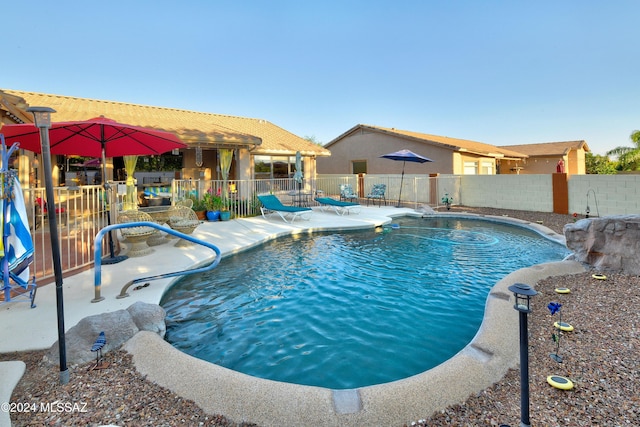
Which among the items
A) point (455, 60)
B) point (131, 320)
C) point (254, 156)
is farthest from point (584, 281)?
point (455, 60)

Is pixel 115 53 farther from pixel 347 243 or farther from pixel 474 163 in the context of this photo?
pixel 474 163

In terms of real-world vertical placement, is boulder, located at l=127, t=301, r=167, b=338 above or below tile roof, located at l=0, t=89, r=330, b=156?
below

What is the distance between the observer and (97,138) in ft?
22.5

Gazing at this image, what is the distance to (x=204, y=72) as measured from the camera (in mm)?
18844

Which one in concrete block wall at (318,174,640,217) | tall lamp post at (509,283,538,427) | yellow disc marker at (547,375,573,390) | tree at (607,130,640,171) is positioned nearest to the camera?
tall lamp post at (509,283,538,427)

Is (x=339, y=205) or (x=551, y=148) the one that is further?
(x=551, y=148)

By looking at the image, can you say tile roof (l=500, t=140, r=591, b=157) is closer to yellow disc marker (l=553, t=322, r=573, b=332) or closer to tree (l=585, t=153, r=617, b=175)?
tree (l=585, t=153, r=617, b=175)

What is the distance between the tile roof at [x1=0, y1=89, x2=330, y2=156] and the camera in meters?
13.2

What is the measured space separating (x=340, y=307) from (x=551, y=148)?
32.1 metres

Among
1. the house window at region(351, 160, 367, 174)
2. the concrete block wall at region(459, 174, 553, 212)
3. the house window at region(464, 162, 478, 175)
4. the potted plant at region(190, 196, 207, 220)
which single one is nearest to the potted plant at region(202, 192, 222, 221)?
the potted plant at region(190, 196, 207, 220)

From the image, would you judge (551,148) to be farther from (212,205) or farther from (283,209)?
(212,205)

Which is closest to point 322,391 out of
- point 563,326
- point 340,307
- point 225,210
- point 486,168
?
point 340,307

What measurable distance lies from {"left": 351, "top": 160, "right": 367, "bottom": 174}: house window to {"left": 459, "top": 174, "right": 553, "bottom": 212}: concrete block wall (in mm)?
8712

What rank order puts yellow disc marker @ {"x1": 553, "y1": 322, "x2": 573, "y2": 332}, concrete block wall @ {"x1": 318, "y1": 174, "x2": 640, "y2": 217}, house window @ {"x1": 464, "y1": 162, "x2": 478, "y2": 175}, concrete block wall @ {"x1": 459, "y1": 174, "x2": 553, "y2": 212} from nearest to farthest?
yellow disc marker @ {"x1": 553, "y1": 322, "x2": 573, "y2": 332} → concrete block wall @ {"x1": 318, "y1": 174, "x2": 640, "y2": 217} → concrete block wall @ {"x1": 459, "y1": 174, "x2": 553, "y2": 212} → house window @ {"x1": 464, "y1": 162, "x2": 478, "y2": 175}
